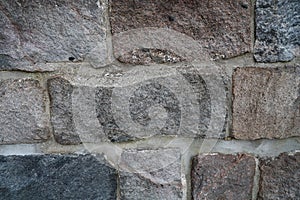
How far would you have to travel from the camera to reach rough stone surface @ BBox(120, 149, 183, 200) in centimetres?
100

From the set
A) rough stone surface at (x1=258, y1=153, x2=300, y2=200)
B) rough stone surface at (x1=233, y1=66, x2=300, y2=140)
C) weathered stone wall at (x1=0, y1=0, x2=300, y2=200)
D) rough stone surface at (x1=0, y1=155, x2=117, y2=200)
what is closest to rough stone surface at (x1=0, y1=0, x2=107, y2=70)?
weathered stone wall at (x1=0, y1=0, x2=300, y2=200)

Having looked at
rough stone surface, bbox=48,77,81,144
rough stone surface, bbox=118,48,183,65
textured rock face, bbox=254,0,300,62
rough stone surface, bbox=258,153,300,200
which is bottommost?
rough stone surface, bbox=258,153,300,200

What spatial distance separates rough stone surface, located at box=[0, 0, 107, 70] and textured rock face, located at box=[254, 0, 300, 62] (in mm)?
355

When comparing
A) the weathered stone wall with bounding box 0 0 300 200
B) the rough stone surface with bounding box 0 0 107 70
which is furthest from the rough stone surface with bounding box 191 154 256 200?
the rough stone surface with bounding box 0 0 107 70

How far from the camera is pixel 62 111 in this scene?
3.14 ft

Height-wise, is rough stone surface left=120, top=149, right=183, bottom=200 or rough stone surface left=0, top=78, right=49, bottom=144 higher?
rough stone surface left=0, top=78, right=49, bottom=144

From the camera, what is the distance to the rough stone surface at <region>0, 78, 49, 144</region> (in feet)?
3.09

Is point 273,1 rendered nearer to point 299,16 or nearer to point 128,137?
point 299,16

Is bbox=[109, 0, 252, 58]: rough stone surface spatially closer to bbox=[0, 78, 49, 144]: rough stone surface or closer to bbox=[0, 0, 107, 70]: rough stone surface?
bbox=[0, 0, 107, 70]: rough stone surface

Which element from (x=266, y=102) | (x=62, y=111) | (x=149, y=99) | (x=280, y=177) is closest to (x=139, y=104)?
(x=149, y=99)

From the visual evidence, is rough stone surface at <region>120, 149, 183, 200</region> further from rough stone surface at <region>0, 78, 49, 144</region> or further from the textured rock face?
the textured rock face

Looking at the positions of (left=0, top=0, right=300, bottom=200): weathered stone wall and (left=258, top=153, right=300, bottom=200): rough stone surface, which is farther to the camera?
(left=258, top=153, right=300, bottom=200): rough stone surface

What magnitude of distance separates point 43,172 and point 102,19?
0.39 m

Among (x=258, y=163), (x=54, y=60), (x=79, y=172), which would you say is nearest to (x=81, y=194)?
(x=79, y=172)
